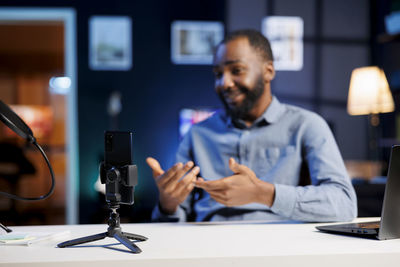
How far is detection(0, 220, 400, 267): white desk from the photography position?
2.62 ft

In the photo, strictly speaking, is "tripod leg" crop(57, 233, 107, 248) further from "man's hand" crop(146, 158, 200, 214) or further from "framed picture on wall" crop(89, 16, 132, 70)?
"framed picture on wall" crop(89, 16, 132, 70)

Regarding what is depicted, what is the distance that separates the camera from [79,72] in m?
3.97

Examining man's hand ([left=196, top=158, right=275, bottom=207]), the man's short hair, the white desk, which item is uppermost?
the man's short hair

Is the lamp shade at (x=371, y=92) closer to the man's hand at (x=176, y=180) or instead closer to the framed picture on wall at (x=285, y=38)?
the framed picture on wall at (x=285, y=38)

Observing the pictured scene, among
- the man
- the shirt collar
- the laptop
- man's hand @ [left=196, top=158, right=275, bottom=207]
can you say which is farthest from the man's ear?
the laptop

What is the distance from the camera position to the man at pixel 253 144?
4.76 feet

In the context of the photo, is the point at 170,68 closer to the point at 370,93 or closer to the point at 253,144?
the point at 370,93

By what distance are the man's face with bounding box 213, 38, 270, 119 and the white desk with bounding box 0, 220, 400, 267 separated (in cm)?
73

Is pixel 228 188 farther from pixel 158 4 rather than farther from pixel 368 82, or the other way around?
pixel 158 4

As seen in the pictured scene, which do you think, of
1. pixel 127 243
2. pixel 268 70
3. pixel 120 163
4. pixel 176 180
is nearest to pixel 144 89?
pixel 268 70

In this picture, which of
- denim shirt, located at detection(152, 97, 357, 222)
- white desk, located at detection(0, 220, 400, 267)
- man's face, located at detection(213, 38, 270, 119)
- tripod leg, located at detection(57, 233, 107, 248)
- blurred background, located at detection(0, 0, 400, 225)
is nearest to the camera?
white desk, located at detection(0, 220, 400, 267)

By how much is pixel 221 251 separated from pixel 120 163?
0.31 meters

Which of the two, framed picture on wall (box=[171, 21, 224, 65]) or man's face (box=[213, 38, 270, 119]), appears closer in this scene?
man's face (box=[213, 38, 270, 119])

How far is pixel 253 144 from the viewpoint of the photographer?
165 cm
